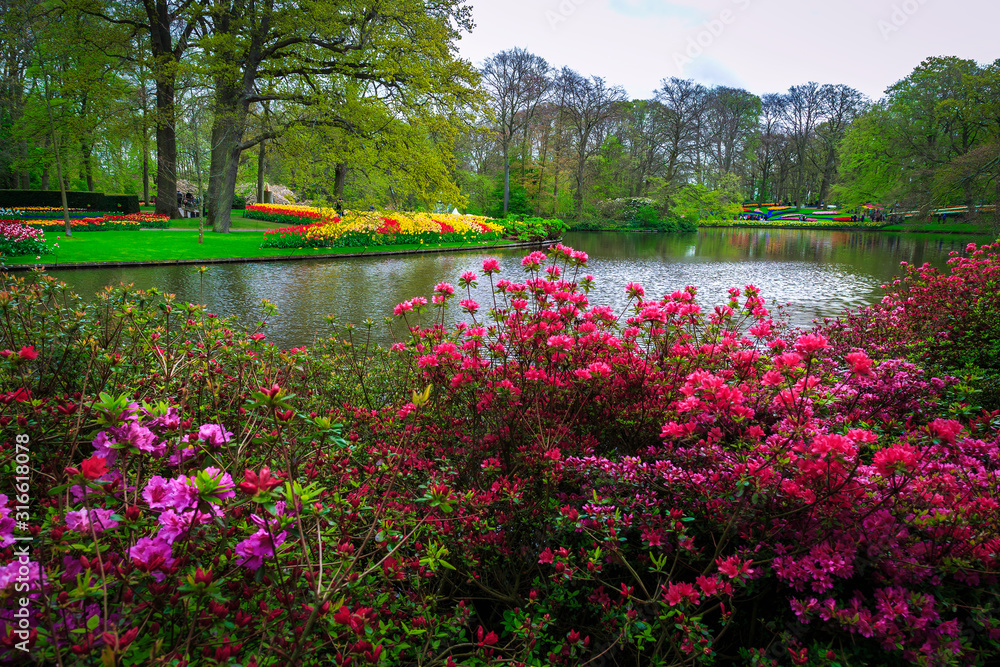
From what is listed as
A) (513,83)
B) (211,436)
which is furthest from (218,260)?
(513,83)

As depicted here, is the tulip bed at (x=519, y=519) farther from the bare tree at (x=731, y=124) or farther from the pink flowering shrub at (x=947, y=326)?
the bare tree at (x=731, y=124)

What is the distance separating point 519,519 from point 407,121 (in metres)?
17.2

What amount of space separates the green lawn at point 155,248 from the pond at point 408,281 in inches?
36.7

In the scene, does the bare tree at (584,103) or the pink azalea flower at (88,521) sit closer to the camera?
the pink azalea flower at (88,521)

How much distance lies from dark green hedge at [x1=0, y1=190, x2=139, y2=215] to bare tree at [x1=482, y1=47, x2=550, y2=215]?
78.8 ft

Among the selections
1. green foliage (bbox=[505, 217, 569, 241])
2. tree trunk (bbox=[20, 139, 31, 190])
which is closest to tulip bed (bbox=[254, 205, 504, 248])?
green foliage (bbox=[505, 217, 569, 241])

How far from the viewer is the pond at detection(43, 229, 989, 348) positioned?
28.0 ft

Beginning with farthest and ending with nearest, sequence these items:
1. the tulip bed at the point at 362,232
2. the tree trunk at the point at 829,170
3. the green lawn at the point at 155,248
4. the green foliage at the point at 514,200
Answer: the tree trunk at the point at 829,170, the green foliage at the point at 514,200, the tulip bed at the point at 362,232, the green lawn at the point at 155,248

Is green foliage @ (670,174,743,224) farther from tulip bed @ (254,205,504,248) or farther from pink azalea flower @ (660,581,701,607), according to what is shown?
pink azalea flower @ (660,581,701,607)

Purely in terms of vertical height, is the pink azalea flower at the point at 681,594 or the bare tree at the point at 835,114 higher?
the bare tree at the point at 835,114

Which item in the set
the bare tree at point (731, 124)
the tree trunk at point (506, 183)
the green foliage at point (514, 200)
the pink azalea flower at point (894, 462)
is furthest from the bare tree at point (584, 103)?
the pink azalea flower at point (894, 462)

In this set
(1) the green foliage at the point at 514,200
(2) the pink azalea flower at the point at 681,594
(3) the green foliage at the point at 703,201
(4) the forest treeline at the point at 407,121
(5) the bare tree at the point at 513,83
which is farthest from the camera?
(3) the green foliage at the point at 703,201

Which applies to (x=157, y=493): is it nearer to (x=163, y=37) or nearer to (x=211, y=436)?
(x=211, y=436)

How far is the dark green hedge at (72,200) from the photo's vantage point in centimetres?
2481
